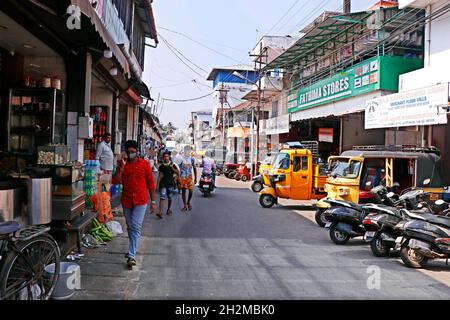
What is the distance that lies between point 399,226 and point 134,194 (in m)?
4.57

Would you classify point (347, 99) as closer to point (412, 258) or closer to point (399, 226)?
point (399, 226)

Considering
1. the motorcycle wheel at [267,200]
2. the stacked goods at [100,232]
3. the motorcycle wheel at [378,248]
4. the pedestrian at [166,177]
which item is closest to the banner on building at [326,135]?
the motorcycle wheel at [267,200]

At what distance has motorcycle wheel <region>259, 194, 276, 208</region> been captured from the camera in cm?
1447

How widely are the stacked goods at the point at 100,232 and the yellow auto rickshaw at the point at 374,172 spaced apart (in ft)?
17.9

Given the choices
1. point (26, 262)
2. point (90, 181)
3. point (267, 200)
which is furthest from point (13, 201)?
point (267, 200)

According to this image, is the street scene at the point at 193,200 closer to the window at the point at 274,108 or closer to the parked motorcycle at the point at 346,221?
the parked motorcycle at the point at 346,221

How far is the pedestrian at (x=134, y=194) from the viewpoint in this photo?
6209mm

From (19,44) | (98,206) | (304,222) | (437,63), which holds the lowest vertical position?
(304,222)

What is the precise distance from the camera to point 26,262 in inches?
164

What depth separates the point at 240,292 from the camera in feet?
17.1

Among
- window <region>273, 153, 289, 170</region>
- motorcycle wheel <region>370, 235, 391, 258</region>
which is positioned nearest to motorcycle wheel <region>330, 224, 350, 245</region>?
motorcycle wheel <region>370, 235, 391, 258</region>
